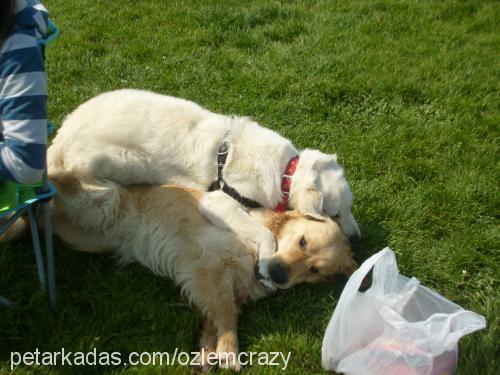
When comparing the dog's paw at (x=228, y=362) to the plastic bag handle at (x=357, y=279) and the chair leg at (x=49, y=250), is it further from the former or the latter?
the chair leg at (x=49, y=250)

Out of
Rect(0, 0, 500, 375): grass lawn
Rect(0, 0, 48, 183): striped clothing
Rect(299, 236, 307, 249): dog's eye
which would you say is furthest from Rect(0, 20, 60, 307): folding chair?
Rect(299, 236, 307, 249): dog's eye

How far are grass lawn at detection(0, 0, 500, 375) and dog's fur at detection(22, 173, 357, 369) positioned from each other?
12 centimetres

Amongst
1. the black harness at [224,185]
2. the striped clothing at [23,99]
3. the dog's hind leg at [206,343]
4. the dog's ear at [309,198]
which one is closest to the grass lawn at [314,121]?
the dog's hind leg at [206,343]

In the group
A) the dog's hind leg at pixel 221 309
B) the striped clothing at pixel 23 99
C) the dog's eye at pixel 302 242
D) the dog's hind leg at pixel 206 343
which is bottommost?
the dog's hind leg at pixel 206 343

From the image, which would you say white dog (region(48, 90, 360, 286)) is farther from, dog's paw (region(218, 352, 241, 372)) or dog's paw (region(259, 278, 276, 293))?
dog's paw (region(218, 352, 241, 372))

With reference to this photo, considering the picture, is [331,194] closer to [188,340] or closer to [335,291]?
[335,291]

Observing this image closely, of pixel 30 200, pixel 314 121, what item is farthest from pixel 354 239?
pixel 30 200

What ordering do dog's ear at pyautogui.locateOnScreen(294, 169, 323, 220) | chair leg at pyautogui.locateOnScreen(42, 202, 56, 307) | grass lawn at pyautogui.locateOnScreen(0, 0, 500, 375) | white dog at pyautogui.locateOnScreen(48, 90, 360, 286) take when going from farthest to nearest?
white dog at pyautogui.locateOnScreen(48, 90, 360, 286)
dog's ear at pyautogui.locateOnScreen(294, 169, 323, 220)
grass lawn at pyautogui.locateOnScreen(0, 0, 500, 375)
chair leg at pyautogui.locateOnScreen(42, 202, 56, 307)

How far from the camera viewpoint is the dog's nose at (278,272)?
10.4 feet

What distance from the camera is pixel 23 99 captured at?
7.47ft

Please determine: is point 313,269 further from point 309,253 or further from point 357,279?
point 357,279

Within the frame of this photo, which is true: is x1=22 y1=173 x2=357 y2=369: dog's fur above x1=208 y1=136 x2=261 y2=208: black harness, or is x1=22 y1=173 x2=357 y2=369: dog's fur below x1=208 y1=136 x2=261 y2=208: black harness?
below

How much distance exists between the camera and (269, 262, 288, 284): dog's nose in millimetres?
3162

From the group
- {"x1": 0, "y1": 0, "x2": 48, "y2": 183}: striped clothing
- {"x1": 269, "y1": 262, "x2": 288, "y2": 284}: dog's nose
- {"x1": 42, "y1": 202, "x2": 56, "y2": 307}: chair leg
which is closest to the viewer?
{"x1": 0, "y1": 0, "x2": 48, "y2": 183}: striped clothing
